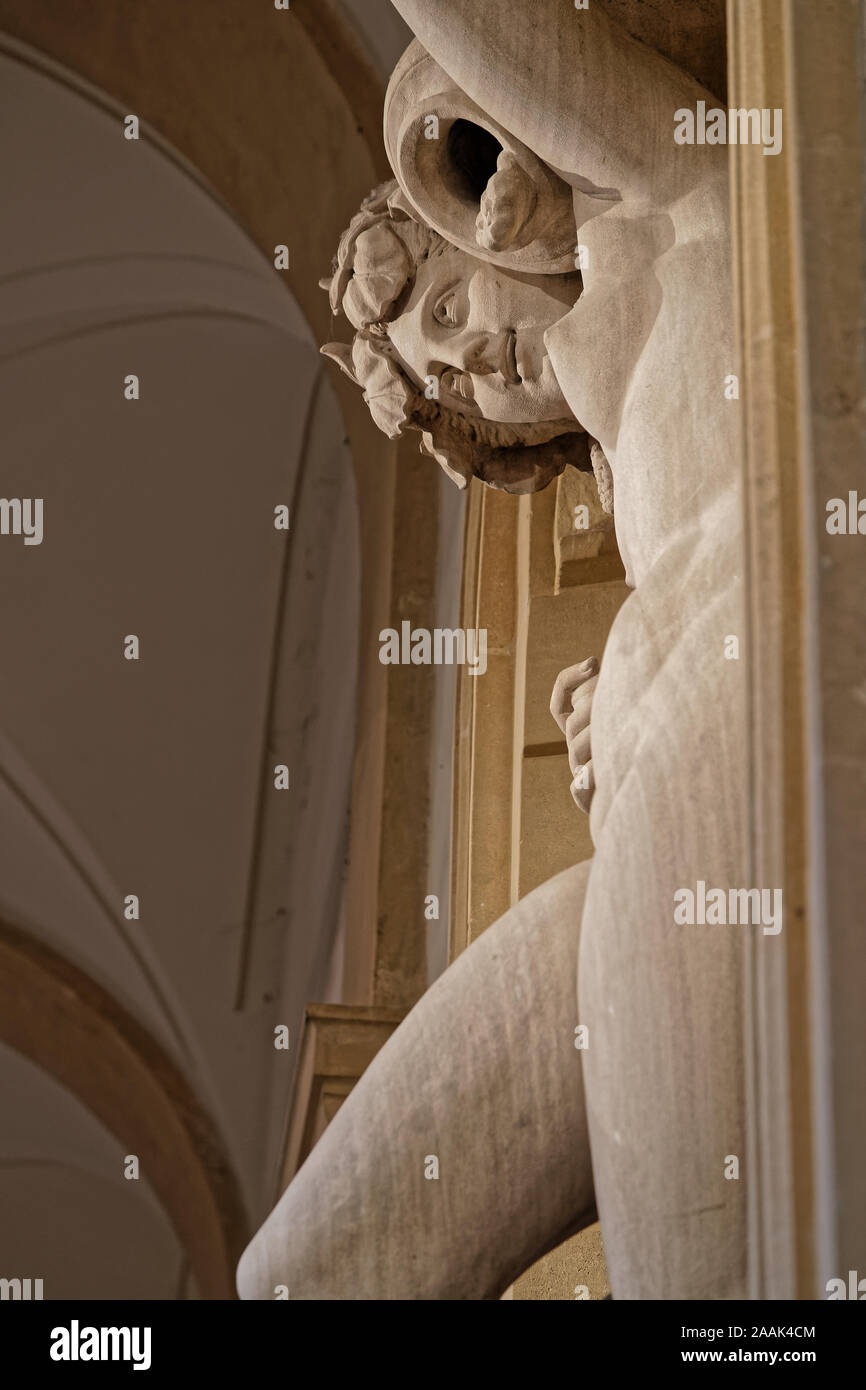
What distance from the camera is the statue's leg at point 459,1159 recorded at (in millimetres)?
1608

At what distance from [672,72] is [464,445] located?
0.55 meters

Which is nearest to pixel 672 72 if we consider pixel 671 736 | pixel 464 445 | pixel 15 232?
pixel 464 445

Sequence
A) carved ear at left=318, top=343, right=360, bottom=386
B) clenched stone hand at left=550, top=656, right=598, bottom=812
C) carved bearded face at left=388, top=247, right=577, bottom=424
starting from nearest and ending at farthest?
clenched stone hand at left=550, top=656, right=598, bottom=812, carved bearded face at left=388, top=247, right=577, bottom=424, carved ear at left=318, top=343, right=360, bottom=386

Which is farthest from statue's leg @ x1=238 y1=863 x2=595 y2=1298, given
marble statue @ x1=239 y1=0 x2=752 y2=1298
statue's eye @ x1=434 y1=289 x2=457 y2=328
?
statue's eye @ x1=434 y1=289 x2=457 y2=328

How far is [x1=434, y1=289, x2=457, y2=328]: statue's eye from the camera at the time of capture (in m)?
2.15

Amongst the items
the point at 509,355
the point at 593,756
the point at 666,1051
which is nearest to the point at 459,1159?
the point at 666,1051

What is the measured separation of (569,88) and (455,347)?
383mm

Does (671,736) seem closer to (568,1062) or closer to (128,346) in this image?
(568,1062)

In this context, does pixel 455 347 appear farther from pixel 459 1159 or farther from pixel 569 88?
pixel 459 1159

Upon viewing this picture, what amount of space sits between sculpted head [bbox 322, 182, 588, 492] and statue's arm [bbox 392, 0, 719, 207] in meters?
0.24

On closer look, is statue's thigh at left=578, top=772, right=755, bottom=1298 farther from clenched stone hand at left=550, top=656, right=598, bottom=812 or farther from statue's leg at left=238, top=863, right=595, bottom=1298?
clenched stone hand at left=550, top=656, right=598, bottom=812

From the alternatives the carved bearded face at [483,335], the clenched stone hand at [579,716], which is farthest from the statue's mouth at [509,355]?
the clenched stone hand at [579,716]

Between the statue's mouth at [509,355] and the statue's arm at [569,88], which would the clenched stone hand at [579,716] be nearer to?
the statue's mouth at [509,355]
